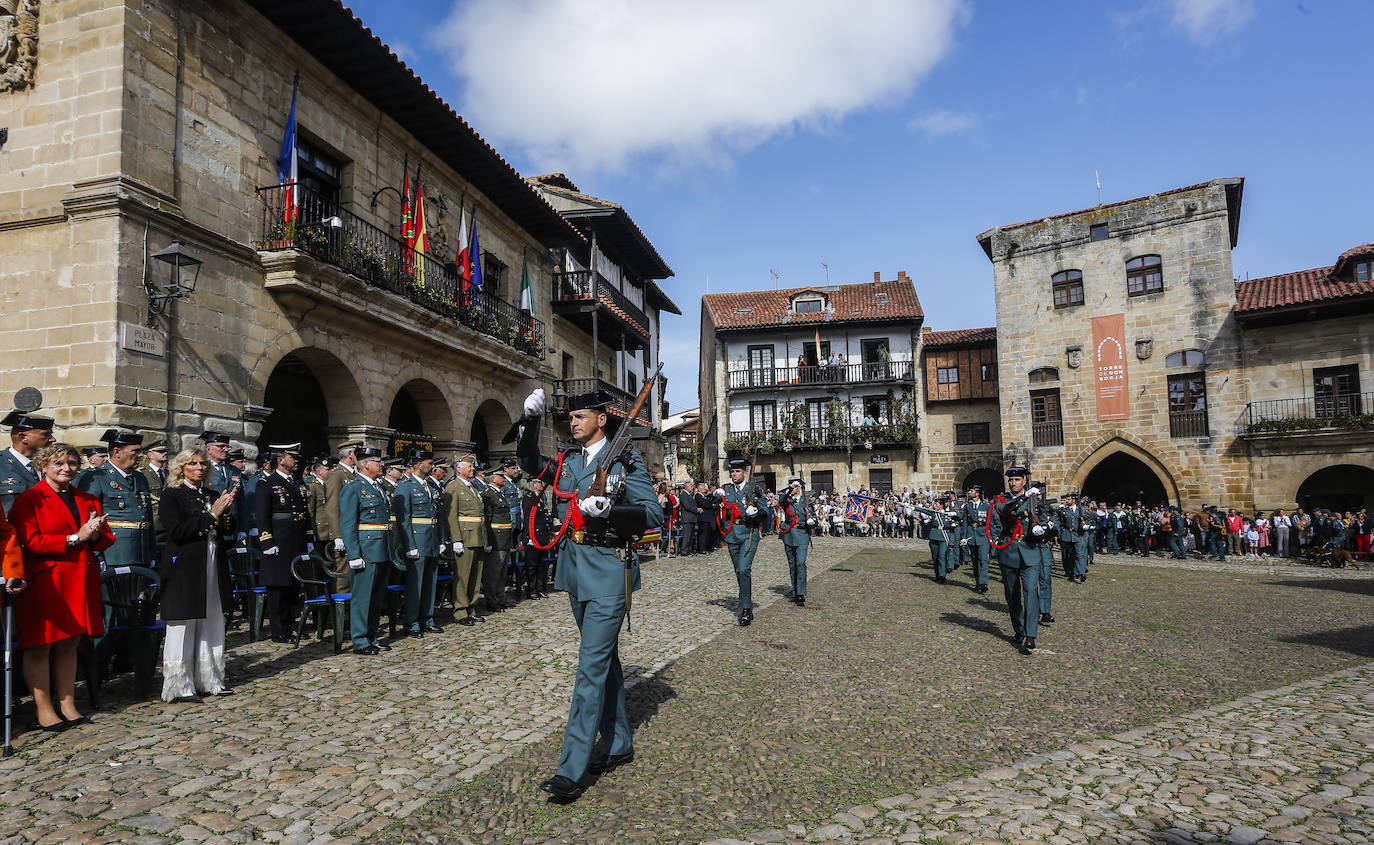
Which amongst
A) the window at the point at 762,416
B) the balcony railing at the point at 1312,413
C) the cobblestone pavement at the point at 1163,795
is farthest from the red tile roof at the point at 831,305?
the cobblestone pavement at the point at 1163,795

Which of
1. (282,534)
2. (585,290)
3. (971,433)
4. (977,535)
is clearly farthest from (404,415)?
(971,433)

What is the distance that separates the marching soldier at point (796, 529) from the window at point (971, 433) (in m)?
26.6

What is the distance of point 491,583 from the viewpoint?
1038 centimetres

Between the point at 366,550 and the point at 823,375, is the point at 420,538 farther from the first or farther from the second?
the point at 823,375

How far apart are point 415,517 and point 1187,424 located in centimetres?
2962

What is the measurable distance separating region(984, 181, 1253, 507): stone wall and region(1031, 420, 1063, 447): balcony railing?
0.73 ft

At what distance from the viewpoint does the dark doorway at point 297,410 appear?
1591cm

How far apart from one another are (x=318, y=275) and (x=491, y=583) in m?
5.80

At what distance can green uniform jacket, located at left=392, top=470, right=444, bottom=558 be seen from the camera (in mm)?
8547

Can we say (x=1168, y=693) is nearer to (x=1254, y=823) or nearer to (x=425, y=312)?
(x=1254, y=823)

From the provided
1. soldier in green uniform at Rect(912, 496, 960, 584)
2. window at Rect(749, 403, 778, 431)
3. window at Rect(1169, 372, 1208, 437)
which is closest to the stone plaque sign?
soldier in green uniform at Rect(912, 496, 960, 584)

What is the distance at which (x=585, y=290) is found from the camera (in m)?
23.3

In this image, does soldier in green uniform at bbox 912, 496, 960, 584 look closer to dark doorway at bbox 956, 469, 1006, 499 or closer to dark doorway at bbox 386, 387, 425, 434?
dark doorway at bbox 386, 387, 425, 434

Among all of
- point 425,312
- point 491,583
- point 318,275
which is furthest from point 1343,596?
point 318,275
